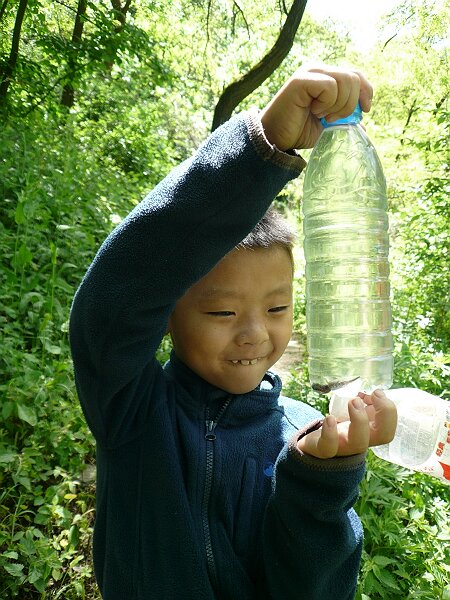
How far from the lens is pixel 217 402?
135 centimetres

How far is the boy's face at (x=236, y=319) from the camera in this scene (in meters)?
1.23

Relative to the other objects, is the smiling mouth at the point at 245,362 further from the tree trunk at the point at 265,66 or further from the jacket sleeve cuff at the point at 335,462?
the tree trunk at the point at 265,66

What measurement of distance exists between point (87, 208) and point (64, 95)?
5.15m

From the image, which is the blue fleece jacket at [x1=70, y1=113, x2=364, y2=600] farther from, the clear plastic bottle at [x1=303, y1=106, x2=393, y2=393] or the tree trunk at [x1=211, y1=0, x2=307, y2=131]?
the tree trunk at [x1=211, y1=0, x2=307, y2=131]

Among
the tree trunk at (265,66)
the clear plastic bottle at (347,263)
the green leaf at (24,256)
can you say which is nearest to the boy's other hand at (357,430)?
the clear plastic bottle at (347,263)

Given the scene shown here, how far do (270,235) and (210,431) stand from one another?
482 mm

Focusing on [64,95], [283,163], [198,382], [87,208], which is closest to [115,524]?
[198,382]

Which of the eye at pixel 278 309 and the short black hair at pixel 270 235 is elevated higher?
the short black hair at pixel 270 235

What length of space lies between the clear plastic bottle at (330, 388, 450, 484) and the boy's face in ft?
1.30

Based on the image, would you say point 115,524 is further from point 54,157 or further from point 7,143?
point 54,157

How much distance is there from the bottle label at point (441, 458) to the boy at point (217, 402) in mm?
253

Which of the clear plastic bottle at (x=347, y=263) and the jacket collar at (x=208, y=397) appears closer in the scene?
the jacket collar at (x=208, y=397)

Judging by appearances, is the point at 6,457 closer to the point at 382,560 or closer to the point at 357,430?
the point at 382,560

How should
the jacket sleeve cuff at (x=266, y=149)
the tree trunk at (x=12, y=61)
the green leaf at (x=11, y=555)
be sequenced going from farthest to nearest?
the tree trunk at (x=12, y=61) → the green leaf at (x=11, y=555) → the jacket sleeve cuff at (x=266, y=149)
